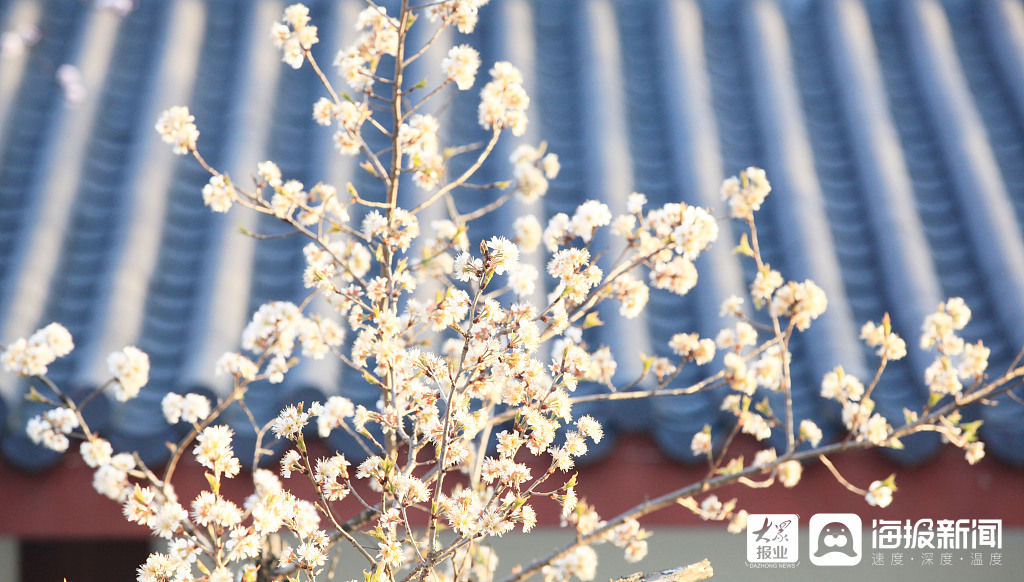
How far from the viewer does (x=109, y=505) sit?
196 centimetres

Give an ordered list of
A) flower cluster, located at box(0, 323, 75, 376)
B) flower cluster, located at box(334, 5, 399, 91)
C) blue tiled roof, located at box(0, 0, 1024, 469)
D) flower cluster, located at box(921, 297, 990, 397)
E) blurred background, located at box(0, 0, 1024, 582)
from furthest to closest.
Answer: blue tiled roof, located at box(0, 0, 1024, 469), blurred background, located at box(0, 0, 1024, 582), flower cluster, located at box(334, 5, 399, 91), flower cluster, located at box(921, 297, 990, 397), flower cluster, located at box(0, 323, 75, 376)

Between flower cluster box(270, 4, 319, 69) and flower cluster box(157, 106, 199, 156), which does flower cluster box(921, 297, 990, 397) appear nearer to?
flower cluster box(270, 4, 319, 69)

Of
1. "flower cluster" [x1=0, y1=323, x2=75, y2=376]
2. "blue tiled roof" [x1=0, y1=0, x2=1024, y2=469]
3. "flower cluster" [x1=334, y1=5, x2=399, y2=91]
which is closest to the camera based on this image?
"flower cluster" [x1=0, y1=323, x2=75, y2=376]

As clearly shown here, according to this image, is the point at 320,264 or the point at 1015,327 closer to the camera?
the point at 320,264

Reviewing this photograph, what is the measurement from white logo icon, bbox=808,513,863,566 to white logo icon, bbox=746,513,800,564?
46 mm

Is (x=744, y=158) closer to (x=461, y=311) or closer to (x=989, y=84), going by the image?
(x=989, y=84)

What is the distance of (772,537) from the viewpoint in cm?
219

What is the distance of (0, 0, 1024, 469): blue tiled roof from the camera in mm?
2268

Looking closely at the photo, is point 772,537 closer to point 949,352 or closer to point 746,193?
point 949,352

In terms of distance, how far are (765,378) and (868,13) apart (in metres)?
2.70

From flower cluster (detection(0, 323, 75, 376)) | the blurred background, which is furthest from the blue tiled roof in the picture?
flower cluster (detection(0, 323, 75, 376))

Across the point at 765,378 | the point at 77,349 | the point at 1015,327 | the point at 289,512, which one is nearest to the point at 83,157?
the point at 77,349

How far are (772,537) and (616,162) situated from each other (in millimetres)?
1257

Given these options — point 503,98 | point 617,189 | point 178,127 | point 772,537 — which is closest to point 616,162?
point 617,189
